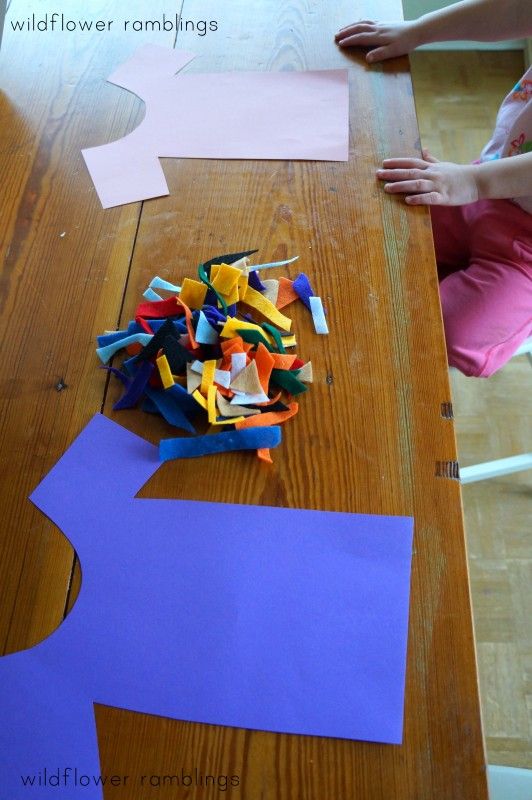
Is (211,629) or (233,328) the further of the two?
(233,328)

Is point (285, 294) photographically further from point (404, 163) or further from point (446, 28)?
point (446, 28)

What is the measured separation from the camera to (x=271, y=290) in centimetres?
84

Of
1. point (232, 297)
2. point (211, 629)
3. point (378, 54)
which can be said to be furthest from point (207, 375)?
point (378, 54)

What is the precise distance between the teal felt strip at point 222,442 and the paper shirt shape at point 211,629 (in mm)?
41

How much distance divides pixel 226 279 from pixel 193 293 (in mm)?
43

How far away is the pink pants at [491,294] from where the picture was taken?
107cm

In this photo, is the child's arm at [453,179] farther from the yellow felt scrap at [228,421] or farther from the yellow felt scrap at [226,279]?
the yellow felt scrap at [228,421]

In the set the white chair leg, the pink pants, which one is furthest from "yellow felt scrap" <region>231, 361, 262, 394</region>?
the white chair leg

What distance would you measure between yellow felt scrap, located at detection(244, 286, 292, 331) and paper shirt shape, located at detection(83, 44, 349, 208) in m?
0.23

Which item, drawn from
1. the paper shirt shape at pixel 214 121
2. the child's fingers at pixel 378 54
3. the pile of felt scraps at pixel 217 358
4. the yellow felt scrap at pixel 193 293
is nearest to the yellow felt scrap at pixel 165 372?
the pile of felt scraps at pixel 217 358

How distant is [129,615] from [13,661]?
11 cm

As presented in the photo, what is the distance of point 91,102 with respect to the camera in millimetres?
1056

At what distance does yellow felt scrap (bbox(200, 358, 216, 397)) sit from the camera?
75 centimetres

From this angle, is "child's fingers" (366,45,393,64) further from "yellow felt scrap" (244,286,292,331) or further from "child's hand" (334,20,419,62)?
"yellow felt scrap" (244,286,292,331)
